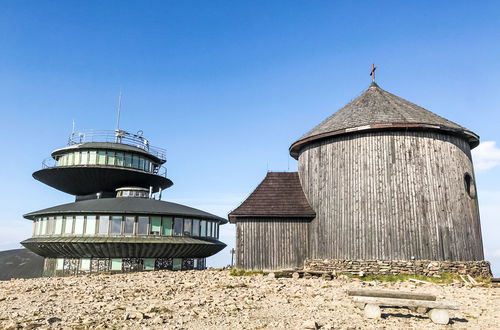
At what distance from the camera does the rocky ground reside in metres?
8.80

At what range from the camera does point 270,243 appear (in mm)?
20125

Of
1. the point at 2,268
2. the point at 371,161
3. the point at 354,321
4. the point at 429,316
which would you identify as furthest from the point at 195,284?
the point at 2,268

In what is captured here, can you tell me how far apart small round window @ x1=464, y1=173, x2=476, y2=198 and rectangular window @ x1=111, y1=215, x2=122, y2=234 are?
22490mm

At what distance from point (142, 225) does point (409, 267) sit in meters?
18.1

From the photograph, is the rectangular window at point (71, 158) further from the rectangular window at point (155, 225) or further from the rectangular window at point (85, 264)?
the rectangular window at point (155, 225)

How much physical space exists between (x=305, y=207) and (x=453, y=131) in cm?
893

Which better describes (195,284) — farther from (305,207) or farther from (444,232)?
(444,232)

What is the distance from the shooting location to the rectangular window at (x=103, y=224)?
85.5ft

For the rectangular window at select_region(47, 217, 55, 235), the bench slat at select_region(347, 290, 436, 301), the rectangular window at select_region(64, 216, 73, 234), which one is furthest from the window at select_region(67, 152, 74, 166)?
the bench slat at select_region(347, 290, 436, 301)

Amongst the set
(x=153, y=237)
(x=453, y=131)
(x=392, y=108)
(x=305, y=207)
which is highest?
(x=392, y=108)

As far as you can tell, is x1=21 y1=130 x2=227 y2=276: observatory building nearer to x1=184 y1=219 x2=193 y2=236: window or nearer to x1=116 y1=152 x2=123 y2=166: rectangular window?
x1=184 y1=219 x2=193 y2=236: window

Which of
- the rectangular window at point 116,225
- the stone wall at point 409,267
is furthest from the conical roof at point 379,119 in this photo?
the rectangular window at point 116,225

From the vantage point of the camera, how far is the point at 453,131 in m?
19.2

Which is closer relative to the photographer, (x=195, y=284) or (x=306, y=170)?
(x=195, y=284)
